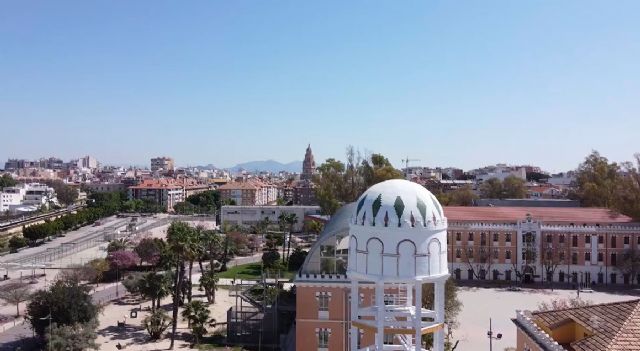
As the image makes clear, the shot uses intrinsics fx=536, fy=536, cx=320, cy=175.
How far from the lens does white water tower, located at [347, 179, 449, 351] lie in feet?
50.1

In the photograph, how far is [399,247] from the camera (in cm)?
1526

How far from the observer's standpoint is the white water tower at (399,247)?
50.1ft

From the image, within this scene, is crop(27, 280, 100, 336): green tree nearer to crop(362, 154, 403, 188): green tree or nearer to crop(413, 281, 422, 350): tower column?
crop(413, 281, 422, 350): tower column

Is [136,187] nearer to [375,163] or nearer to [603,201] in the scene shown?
[375,163]

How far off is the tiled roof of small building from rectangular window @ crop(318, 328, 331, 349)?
11.5 meters

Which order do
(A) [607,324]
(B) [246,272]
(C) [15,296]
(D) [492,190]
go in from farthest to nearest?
(D) [492,190] < (B) [246,272] < (C) [15,296] < (A) [607,324]

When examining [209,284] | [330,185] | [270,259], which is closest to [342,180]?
[330,185]

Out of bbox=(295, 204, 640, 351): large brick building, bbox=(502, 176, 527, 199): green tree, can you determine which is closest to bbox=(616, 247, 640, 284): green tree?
bbox=(295, 204, 640, 351): large brick building

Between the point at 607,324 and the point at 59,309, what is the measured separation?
104 feet

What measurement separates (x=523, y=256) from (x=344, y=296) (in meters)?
33.5

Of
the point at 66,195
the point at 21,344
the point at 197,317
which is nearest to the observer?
the point at 197,317

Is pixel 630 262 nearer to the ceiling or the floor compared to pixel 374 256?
nearer to the floor

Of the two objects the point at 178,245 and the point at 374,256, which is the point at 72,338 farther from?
the point at 374,256

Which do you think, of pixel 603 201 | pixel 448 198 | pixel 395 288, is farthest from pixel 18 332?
pixel 603 201
